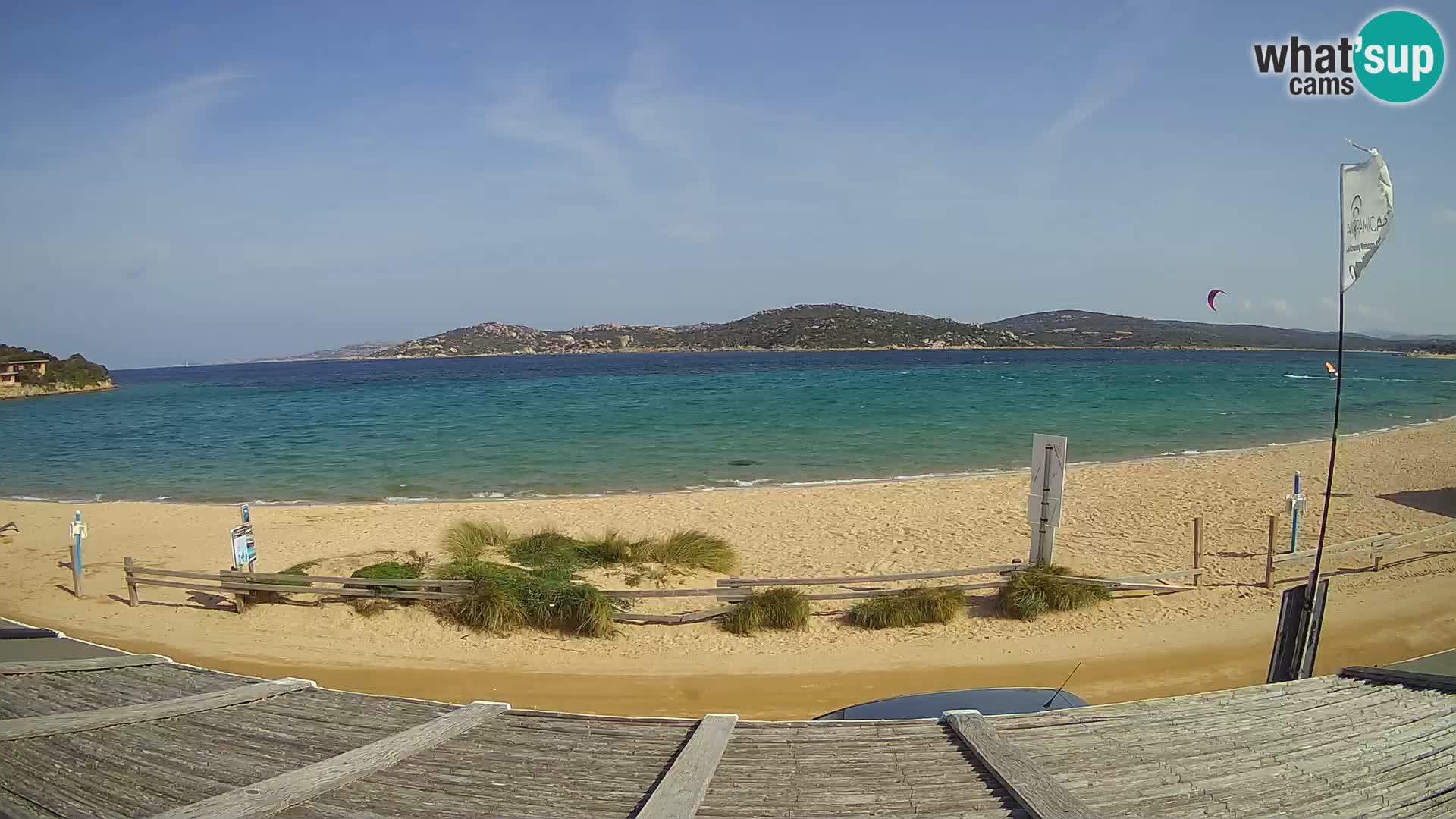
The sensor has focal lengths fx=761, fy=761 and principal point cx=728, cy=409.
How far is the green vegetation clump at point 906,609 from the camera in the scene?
9570mm

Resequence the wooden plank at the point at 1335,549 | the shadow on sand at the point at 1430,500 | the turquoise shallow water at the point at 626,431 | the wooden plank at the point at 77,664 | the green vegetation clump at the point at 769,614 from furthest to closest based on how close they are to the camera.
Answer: the turquoise shallow water at the point at 626,431
the shadow on sand at the point at 1430,500
the wooden plank at the point at 1335,549
the green vegetation clump at the point at 769,614
the wooden plank at the point at 77,664

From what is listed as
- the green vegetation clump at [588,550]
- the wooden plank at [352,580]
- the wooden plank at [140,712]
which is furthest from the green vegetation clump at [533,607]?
the wooden plank at [140,712]

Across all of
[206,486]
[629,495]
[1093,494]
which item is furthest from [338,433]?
[1093,494]

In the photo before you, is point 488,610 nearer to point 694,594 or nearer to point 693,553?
point 694,594

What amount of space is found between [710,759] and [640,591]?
7000 mm

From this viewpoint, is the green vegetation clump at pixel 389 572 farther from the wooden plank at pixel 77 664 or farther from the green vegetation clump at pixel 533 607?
the wooden plank at pixel 77 664

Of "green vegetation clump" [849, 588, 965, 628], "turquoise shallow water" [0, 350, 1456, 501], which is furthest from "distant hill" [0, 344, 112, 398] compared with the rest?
"green vegetation clump" [849, 588, 965, 628]

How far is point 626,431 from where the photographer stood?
3369cm

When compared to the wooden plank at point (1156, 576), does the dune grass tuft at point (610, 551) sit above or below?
below

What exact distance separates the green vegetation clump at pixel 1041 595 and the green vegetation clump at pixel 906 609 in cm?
66

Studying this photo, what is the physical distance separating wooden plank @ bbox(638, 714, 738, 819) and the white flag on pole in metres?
5.11

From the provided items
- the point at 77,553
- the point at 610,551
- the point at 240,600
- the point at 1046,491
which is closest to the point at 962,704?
the point at 1046,491

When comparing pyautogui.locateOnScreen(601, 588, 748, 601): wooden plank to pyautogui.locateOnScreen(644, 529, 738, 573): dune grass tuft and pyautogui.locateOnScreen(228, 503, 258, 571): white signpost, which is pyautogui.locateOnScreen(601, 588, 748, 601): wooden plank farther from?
pyautogui.locateOnScreen(228, 503, 258, 571): white signpost

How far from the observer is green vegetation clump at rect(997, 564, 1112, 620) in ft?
31.7
